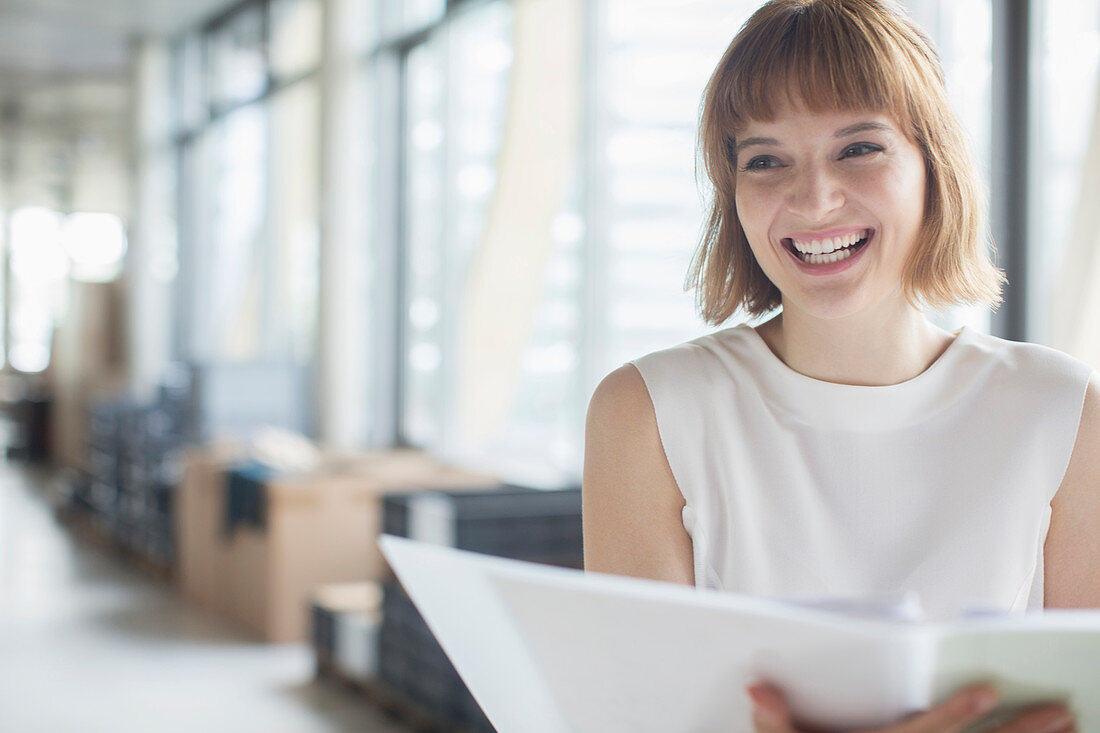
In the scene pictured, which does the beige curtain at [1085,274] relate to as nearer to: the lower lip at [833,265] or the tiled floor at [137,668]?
the lower lip at [833,265]

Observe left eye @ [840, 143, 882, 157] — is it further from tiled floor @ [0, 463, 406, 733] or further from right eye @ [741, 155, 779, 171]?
tiled floor @ [0, 463, 406, 733]

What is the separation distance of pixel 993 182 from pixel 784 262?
1.65 metres

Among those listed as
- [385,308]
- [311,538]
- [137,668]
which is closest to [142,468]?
[385,308]

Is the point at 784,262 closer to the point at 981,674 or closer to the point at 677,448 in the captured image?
the point at 677,448

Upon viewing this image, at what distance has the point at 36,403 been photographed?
11.9m

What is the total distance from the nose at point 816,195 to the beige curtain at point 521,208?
300 centimetres

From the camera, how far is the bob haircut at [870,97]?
1104 millimetres

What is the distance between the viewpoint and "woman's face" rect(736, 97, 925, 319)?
43.8 inches

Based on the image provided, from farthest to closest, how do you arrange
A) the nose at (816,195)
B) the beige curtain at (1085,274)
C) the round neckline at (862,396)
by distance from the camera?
the beige curtain at (1085,274), the round neckline at (862,396), the nose at (816,195)

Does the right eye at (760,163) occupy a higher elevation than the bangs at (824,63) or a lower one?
lower

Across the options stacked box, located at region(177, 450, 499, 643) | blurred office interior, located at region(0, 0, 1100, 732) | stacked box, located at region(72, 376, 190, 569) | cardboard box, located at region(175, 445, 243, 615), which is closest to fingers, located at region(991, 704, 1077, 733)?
blurred office interior, located at region(0, 0, 1100, 732)

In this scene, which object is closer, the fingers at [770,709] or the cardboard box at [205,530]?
the fingers at [770,709]

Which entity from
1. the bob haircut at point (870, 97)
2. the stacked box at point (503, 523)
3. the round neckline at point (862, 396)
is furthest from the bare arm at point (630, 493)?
the stacked box at point (503, 523)

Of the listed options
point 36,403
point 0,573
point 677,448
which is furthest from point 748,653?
point 36,403
